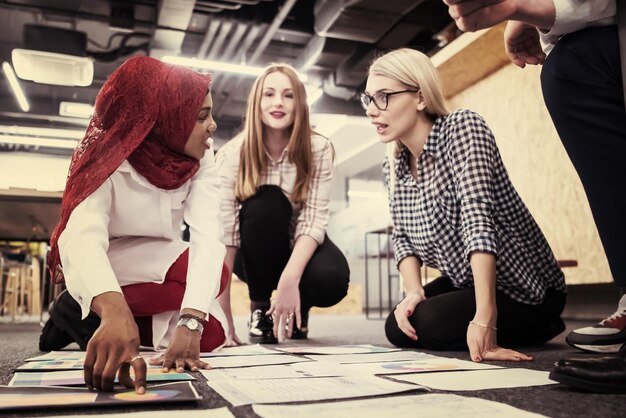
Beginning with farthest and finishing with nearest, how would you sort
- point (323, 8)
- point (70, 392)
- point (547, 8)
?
point (323, 8) < point (547, 8) < point (70, 392)

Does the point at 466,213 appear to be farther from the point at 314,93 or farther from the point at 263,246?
the point at 314,93

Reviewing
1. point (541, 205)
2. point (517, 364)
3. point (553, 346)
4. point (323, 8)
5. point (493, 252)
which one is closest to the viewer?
point (517, 364)

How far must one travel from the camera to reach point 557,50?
3.40 ft

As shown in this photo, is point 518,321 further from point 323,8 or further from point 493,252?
point 323,8

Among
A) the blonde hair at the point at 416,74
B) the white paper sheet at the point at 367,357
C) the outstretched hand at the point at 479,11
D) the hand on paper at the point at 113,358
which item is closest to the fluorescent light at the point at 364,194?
the blonde hair at the point at 416,74

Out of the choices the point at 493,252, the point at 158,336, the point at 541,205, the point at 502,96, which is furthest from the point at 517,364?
the point at 502,96

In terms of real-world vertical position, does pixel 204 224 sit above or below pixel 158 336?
above

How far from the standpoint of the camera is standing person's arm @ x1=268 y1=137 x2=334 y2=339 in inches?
67.3

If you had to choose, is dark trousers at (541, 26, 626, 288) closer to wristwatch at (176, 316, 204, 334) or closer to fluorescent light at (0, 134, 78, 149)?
wristwatch at (176, 316, 204, 334)

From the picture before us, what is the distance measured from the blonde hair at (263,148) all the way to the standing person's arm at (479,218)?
2.11 ft

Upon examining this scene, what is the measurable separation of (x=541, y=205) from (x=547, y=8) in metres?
2.58

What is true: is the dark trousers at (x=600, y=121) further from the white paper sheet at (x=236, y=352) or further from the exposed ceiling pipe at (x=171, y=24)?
the exposed ceiling pipe at (x=171, y=24)

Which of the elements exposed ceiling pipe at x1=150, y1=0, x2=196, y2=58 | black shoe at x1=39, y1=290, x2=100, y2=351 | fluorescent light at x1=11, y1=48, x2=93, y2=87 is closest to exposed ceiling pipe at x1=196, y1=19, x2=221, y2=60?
exposed ceiling pipe at x1=150, y1=0, x2=196, y2=58

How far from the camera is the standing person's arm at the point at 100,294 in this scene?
768 millimetres
